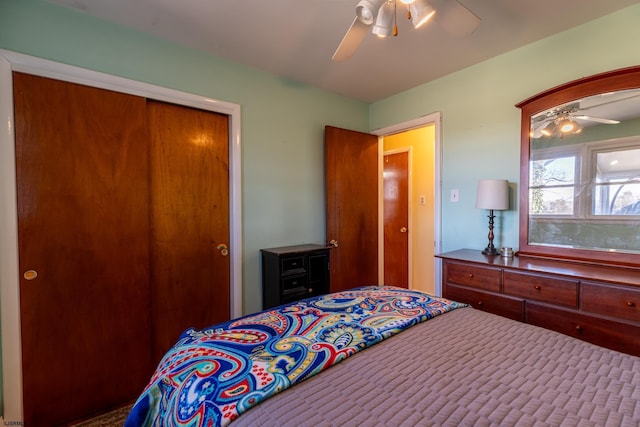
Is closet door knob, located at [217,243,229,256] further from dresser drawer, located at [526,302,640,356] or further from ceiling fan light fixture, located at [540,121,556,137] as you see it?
ceiling fan light fixture, located at [540,121,556,137]

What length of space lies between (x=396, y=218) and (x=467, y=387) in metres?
3.44

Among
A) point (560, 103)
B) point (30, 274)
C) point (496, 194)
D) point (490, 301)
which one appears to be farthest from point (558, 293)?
point (30, 274)

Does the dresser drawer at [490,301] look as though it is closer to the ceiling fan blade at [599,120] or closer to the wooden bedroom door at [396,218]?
the ceiling fan blade at [599,120]

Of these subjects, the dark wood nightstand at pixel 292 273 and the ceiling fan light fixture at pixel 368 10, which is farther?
the dark wood nightstand at pixel 292 273

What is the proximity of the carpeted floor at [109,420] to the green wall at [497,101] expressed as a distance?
9.19 feet

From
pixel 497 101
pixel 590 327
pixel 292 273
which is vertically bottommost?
pixel 590 327

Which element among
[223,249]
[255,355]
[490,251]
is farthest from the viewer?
[223,249]

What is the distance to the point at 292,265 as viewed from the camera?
2.53 metres

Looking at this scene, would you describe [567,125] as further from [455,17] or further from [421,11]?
[421,11]

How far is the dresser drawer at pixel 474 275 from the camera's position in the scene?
203cm

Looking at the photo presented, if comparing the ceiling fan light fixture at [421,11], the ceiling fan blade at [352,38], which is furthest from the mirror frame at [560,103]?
the ceiling fan blade at [352,38]

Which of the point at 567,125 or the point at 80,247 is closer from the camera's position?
the point at 80,247

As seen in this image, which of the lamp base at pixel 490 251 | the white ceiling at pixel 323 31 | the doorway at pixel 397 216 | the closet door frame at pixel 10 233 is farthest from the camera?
the doorway at pixel 397 216

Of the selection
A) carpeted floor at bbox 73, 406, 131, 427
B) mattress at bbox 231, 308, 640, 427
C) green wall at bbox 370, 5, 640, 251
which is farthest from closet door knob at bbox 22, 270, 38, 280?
green wall at bbox 370, 5, 640, 251
